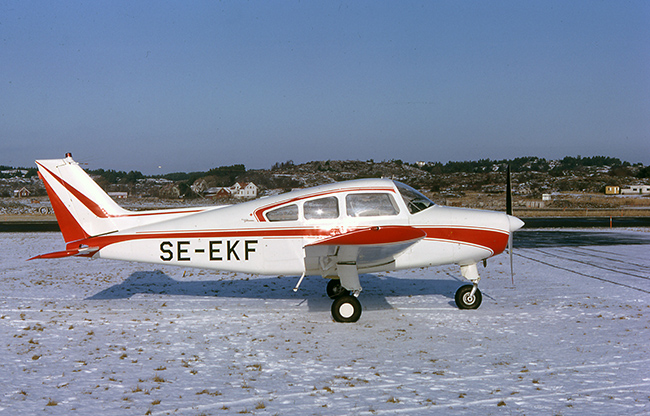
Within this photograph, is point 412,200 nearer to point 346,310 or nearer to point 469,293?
point 469,293

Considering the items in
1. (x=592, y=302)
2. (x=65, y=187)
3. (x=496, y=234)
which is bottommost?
(x=592, y=302)

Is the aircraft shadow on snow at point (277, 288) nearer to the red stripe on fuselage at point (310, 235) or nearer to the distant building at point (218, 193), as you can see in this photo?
the red stripe on fuselage at point (310, 235)

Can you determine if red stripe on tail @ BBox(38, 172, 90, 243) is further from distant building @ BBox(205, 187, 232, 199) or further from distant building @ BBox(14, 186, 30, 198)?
distant building @ BBox(14, 186, 30, 198)

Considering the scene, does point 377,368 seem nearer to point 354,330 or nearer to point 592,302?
point 354,330

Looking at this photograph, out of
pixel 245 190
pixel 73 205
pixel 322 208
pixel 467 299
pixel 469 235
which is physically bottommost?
pixel 467 299

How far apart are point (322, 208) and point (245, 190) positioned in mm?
28529

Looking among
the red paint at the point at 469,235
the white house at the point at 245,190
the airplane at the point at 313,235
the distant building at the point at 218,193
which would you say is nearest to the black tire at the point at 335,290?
the airplane at the point at 313,235

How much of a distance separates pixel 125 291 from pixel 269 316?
4553 millimetres

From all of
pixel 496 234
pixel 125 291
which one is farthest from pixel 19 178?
pixel 496 234

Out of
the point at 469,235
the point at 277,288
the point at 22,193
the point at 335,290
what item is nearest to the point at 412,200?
the point at 469,235

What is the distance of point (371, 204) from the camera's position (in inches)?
356

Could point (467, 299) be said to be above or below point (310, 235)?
below

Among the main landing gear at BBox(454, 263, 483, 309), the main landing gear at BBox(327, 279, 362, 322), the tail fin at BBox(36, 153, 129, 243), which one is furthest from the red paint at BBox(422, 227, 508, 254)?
the tail fin at BBox(36, 153, 129, 243)

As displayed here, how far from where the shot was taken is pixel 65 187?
9516mm
